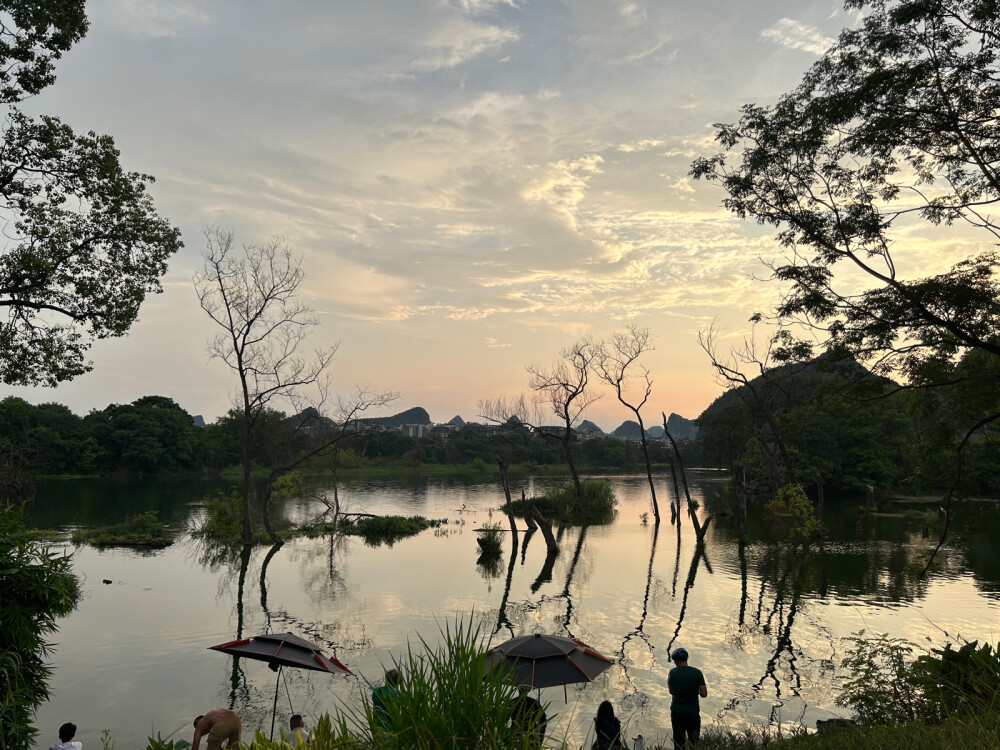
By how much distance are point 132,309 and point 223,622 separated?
33.8ft

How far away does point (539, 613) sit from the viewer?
69.0 feet

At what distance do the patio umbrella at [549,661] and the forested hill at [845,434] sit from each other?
11114 millimetres

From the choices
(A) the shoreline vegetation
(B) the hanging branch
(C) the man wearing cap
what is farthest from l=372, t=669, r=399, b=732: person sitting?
(B) the hanging branch

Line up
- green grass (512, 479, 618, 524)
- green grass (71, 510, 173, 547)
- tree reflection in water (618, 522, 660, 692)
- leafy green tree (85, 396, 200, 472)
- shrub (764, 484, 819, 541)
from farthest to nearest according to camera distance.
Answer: leafy green tree (85, 396, 200, 472) < green grass (512, 479, 618, 524) < shrub (764, 484, 819, 541) < green grass (71, 510, 173, 547) < tree reflection in water (618, 522, 660, 692)

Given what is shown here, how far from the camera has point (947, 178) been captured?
15.6 m

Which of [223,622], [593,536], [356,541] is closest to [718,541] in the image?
[593,536]

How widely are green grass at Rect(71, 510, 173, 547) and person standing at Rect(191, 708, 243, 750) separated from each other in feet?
95.9

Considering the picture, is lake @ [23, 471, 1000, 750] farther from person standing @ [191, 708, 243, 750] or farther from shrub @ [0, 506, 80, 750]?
shrub @ [0, 506, 80, 750]

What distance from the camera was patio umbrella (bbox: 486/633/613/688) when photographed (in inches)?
391

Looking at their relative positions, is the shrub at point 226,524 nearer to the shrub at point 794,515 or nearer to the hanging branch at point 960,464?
the shrub at point 794,515

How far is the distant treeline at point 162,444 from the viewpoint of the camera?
81.7 meters

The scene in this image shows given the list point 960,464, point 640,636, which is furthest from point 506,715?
point 960,464

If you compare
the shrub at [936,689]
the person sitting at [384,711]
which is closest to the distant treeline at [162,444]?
the shrub at [936,689]

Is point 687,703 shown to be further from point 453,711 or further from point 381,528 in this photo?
point 381,528
